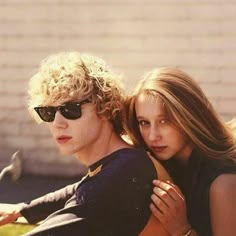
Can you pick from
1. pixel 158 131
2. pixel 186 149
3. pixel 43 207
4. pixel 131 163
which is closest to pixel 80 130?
pixel 131 163

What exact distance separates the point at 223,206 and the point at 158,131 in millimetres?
370

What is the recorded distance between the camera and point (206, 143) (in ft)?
8.59

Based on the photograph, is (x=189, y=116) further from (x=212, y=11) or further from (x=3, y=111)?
(x=3, y=111)

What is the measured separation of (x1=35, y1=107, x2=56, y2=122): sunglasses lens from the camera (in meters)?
2.41

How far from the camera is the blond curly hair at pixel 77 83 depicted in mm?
2342

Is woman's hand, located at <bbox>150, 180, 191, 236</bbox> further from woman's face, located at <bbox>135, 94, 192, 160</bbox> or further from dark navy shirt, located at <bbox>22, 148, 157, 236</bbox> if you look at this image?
woman's face, located at <bbox>135, 94, 192, 160</bbox>

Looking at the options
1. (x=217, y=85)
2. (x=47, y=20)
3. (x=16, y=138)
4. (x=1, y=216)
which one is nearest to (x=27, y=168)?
(x=16, y=138)

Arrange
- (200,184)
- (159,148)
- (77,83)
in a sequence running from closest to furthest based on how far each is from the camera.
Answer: (77,83) → (200,184) → (159,148)

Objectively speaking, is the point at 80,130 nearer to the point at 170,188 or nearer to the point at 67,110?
the point at 67,110

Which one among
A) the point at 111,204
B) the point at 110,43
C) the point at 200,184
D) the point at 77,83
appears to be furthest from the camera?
the point at 110,43

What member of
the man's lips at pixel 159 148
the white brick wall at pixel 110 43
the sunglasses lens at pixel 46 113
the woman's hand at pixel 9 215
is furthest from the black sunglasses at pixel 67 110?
the white brick wall at pixel 110 43

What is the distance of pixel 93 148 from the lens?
2428 millimetres

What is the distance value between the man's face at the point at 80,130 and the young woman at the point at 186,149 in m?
0.21

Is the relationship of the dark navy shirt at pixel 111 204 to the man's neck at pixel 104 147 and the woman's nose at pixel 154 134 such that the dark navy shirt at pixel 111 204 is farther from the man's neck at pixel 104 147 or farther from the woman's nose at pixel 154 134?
the woman's nose at pixel 154 134
